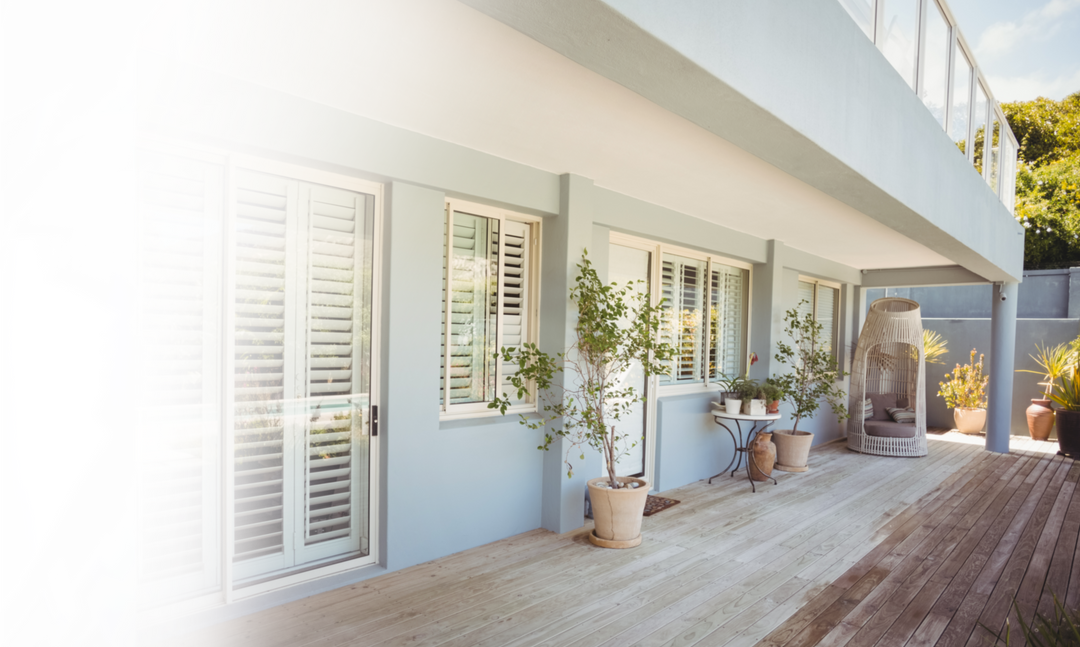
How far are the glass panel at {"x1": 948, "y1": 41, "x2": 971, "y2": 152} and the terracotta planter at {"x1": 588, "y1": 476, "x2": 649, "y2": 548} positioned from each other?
397 cm

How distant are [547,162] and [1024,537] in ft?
15.1

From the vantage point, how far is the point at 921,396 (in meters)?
7.74

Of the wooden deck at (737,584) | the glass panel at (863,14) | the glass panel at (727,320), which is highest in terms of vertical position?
the glass panel at (863,14)

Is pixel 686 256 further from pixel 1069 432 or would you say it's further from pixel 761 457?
pixel 1069 432

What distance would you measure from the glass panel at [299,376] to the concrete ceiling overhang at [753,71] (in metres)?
1.86

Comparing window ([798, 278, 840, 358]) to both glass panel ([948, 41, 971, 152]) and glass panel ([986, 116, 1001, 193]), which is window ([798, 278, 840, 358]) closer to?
glass panel ([986, 116, 1001, 193])

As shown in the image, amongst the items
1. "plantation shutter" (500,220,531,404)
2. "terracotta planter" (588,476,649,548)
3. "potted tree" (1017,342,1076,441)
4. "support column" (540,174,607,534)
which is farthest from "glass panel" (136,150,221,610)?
"potted tree" (1017,342,1076,441)

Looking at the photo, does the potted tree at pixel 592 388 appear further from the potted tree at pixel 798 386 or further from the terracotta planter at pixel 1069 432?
the terracotta planter at pixel 1069 432

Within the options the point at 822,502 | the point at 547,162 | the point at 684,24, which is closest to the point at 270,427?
A: the point at 547,162

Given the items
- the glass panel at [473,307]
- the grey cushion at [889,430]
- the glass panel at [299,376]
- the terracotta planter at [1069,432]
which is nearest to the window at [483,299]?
the glass panel at [473,307]

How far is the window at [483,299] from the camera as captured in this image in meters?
3.93

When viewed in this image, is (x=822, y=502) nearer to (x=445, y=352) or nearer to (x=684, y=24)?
(x=445, y=352)

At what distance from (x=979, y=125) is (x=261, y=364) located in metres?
6.98

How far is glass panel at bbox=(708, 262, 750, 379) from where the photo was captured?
21.2 ft
